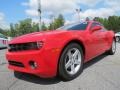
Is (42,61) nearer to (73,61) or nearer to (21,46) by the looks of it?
(21,46)

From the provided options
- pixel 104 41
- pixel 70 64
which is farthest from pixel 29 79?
pixel 104 41

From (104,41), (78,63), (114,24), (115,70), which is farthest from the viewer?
(114,24)

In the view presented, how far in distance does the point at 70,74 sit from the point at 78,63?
18.5 inches

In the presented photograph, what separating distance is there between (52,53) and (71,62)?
77 centimetres

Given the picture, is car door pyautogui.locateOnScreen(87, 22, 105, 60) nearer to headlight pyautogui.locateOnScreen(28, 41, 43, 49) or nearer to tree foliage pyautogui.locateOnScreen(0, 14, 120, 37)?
headlight pyautogui.locateOnScreen(28, 41, 43, 49)

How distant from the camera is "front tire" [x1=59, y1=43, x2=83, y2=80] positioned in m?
4.28

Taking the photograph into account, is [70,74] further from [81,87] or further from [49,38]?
[49,38]

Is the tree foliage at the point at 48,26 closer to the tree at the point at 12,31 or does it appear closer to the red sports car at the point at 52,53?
the tree at the point at 12,31

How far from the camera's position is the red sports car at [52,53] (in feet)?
13.3

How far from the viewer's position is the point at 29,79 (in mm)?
4723

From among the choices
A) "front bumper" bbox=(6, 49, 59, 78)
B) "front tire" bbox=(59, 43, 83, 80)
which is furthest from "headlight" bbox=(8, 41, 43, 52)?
"front tire" bbox=(59, 43, 83, 80)

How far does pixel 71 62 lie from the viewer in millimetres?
4688

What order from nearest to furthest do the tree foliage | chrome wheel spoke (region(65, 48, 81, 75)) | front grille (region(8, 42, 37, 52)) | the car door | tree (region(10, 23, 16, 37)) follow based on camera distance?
front grille (region(8, 42, 37, 52))
chrome wheel spoke (region(65, 48, 81, 75))
the car door
the tree foliage
tree (region(10, 23, 16, 37))

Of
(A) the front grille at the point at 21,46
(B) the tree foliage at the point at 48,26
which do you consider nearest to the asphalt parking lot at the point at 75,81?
(A) the front grille at the point at 21,46
